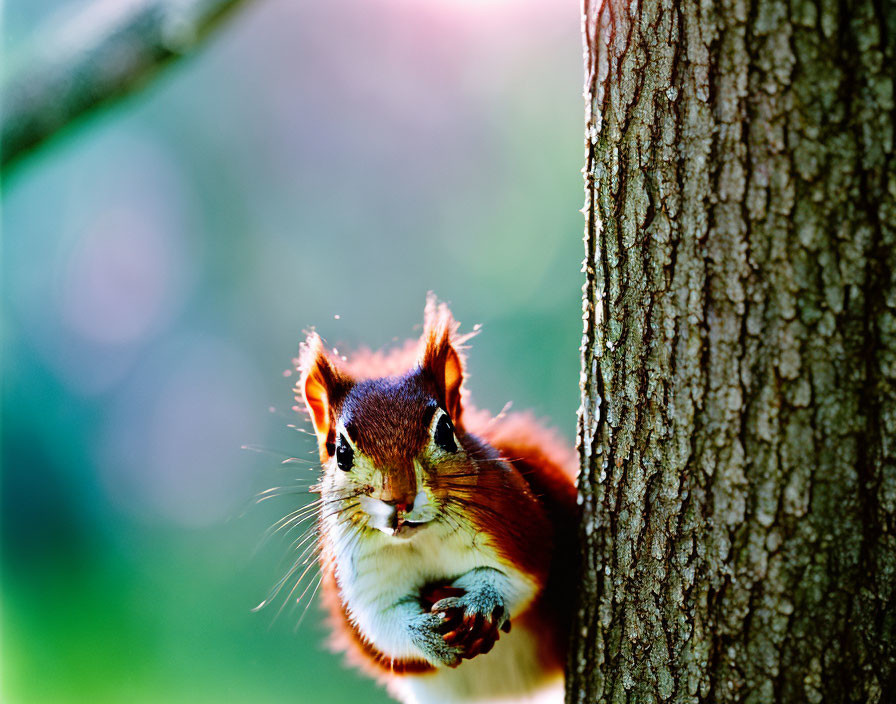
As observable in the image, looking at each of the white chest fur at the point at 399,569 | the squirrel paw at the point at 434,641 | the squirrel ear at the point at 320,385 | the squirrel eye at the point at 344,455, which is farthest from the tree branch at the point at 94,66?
the squirrel paw at the point at 434,641

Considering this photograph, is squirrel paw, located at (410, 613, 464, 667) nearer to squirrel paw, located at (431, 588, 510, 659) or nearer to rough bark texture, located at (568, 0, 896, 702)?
squirrel paw, located at (431, 588, 510, 659)

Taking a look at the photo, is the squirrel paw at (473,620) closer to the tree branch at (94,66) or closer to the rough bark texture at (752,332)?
the rough bark texture at (752,332)

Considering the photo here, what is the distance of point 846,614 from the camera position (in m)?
1.16

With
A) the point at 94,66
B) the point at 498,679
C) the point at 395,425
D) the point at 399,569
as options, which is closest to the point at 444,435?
the point at 395,425

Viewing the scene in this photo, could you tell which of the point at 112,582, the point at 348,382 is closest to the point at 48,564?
the point at 112,582

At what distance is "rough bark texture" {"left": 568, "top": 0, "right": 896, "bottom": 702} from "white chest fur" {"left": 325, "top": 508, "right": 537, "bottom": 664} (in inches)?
11.7

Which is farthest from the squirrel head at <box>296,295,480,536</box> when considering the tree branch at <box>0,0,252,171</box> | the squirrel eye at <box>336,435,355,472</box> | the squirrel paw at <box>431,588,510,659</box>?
the tree branch at <box>0,0,252,171</box>

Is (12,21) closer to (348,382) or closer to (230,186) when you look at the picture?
(230,186)

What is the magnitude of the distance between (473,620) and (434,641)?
10cm

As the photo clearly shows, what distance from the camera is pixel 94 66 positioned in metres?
2.75

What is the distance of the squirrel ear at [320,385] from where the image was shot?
168 centimetres

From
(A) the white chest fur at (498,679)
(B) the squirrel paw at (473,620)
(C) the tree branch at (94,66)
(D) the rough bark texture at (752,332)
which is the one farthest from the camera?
(C) the tree branch at (94,66)

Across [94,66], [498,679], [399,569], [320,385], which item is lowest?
[498,679]

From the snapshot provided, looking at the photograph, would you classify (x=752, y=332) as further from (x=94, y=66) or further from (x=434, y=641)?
Result: (x=94, y=66)
